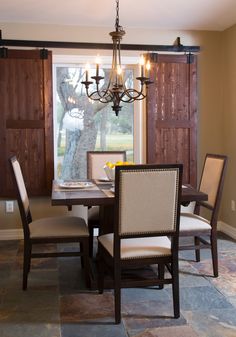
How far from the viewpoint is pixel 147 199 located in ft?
8.09

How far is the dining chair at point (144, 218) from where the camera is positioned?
95.3 inches

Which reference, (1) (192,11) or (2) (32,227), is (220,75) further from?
(2) (32,227)

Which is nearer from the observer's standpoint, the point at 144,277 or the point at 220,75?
the point at 144,277

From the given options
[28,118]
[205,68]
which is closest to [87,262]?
[28,118]

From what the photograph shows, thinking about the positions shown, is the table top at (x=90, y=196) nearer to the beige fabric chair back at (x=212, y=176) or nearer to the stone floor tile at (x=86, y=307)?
the beige fabric chair back at (x=212, y=176)

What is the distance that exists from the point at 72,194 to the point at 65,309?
80 cm

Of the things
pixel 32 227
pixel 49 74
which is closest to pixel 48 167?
pixel 49 74

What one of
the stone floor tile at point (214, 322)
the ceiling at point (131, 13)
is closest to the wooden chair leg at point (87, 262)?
the stone floor tile at point (214, 322)

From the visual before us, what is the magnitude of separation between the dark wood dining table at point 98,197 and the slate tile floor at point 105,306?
0.56 metres

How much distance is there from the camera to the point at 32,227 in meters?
3.09

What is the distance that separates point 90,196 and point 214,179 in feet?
3.73

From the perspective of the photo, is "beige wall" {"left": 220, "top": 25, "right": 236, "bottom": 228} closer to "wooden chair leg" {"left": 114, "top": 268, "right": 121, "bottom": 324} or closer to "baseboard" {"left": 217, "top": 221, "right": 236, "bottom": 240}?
"baseboard" {"left": 217, "top": 221, "right": 236, "bottom": 240}

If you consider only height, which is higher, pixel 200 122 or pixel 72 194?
pixel 200 122

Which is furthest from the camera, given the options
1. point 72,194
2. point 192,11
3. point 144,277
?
point 192,11
